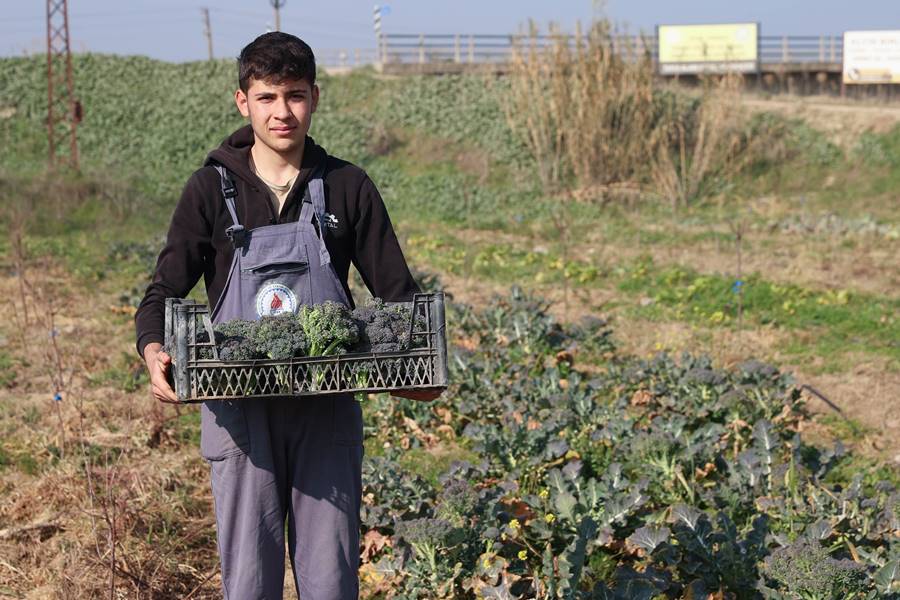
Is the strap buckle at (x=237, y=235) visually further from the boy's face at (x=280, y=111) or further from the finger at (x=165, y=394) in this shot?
the finger at (x=165, y=394)

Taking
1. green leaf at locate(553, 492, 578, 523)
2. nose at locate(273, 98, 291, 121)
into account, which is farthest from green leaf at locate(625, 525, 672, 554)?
nose at locate(273, 98, 291, 121)

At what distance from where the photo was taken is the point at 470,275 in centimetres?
1073

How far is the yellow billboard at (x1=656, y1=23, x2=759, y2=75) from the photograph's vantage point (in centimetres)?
2897

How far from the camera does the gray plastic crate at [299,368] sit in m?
2.15

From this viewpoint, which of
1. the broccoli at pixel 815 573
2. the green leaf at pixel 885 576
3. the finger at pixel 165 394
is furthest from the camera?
the green leaf at pixel 885 576

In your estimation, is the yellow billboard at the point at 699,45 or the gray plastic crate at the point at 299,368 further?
the yellow billboard at the point at 699,45

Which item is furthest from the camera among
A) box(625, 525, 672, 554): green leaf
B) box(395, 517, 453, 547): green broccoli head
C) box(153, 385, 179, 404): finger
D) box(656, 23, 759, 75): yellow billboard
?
box(656, 23, 759, 75): yellow billboard

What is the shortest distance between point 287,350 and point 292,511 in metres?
0.54

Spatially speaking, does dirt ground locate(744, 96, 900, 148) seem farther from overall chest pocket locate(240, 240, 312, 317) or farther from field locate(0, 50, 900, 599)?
overall chest pocket locate(240, 240, 312, 317)

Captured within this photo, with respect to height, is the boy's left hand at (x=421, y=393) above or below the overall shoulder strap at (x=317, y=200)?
below

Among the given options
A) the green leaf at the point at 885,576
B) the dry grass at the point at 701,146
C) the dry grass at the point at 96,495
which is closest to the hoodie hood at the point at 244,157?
the dry grass at the point at 96,495

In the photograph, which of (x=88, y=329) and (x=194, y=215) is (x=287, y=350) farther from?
(x=88, y=329)

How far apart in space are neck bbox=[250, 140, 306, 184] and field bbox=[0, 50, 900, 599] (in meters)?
1.26

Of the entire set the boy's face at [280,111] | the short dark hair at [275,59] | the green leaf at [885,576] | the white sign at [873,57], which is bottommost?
the green leaf at [885,576]
